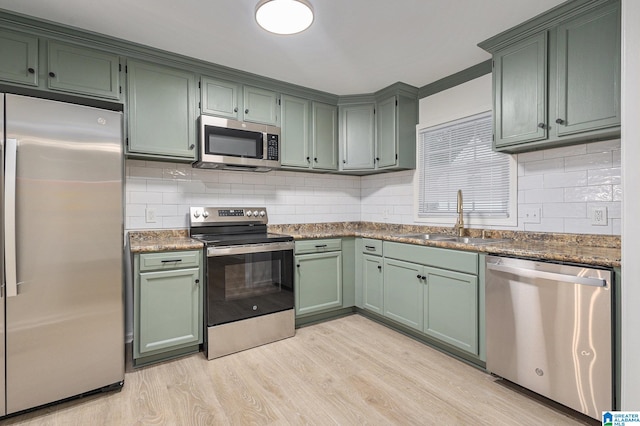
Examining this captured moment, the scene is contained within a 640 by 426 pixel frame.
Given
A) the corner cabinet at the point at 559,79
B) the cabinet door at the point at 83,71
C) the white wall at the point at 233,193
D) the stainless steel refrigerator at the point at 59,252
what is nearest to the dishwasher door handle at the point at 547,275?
the corner cabinet at the point at 559,79

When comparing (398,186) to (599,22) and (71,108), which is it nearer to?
(599,22)

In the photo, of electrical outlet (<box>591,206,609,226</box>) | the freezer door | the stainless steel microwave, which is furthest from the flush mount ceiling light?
electrical outlet (<box>591,206,609,226</box>)

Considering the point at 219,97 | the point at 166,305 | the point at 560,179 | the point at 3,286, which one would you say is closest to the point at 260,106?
the point at 219,97

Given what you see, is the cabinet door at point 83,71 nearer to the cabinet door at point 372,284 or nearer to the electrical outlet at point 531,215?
the cabinet door at point 372,284

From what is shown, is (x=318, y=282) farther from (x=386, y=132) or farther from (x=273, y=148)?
(x=386, y=132)

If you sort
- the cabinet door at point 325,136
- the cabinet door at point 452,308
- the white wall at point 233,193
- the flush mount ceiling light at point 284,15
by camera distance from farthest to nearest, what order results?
the cabinet door at point 325,136 → the white wall at point 233,193 → the cabinet door at point 452,308 → the flush mount ceiling light at point 284,15

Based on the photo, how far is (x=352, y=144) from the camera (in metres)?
3.70

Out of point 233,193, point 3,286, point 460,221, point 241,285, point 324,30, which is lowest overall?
point 241,285

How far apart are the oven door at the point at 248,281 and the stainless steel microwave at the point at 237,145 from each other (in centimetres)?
80

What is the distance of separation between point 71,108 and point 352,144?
2.57 m

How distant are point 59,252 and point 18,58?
135 centimetres

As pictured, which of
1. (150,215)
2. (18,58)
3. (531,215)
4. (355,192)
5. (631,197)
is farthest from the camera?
(355,192)

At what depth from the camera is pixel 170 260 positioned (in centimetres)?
240

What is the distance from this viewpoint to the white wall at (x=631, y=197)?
53.2 inches
